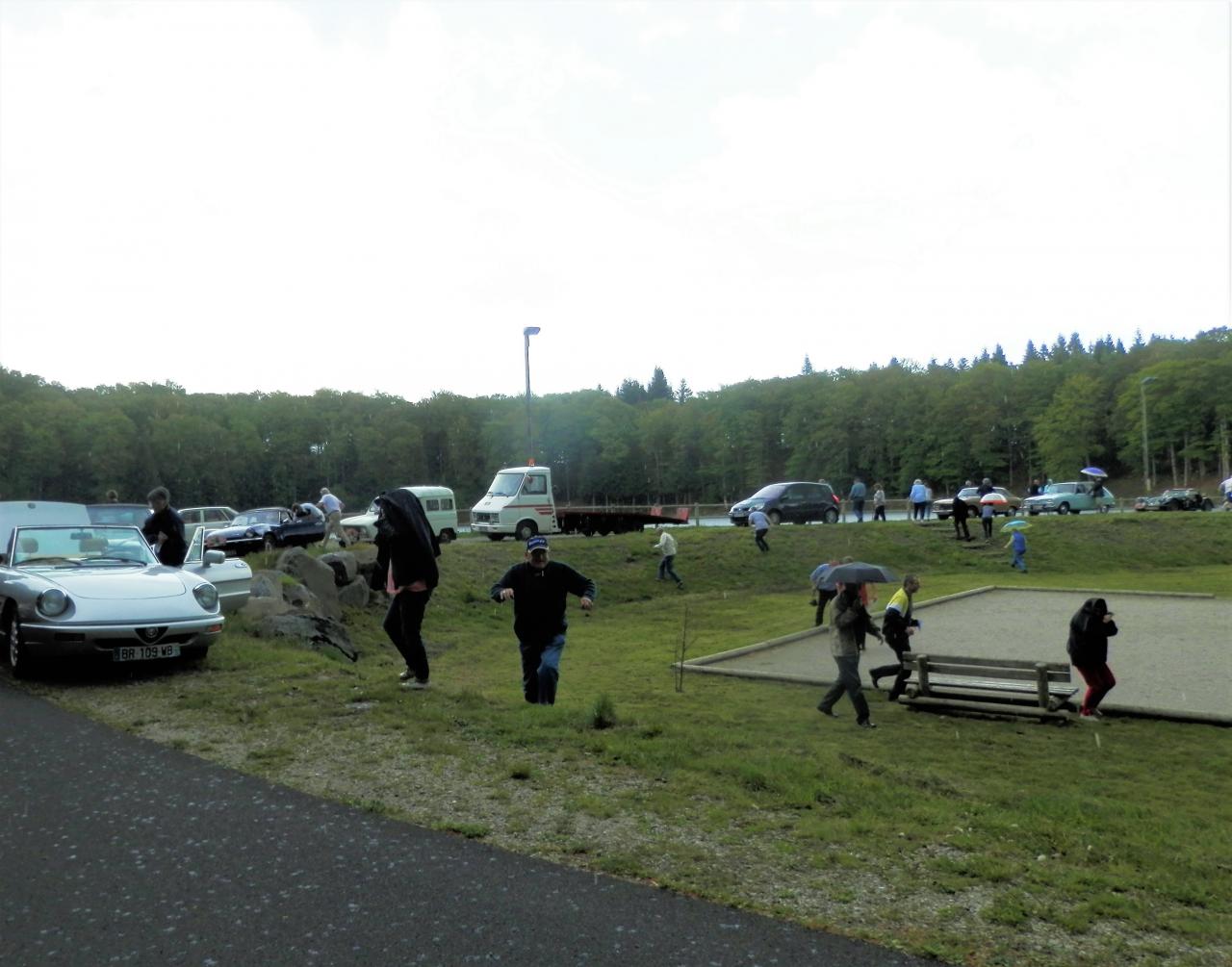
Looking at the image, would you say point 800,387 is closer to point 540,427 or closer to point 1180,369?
point 540,427

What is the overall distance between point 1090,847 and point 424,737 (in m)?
4.10

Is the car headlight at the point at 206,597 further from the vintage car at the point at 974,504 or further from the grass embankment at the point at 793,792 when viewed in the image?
the vintage car at the point at 974,504

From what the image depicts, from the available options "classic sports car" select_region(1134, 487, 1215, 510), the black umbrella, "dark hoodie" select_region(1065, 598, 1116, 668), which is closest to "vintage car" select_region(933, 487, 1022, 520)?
"classic sports car" select_region(1134, 487, 1215, 510)

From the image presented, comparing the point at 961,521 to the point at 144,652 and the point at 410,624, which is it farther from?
the point at 144,652

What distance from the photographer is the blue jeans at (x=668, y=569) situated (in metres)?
28.8

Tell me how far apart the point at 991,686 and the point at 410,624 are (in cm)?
791

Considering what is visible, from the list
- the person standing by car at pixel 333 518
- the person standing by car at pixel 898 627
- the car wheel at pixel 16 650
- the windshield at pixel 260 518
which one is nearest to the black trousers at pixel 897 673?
the person standing by car at pixel 898 627

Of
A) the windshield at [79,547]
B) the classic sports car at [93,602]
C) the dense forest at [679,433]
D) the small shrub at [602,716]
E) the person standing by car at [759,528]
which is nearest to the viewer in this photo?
the small shrub at [602,716]

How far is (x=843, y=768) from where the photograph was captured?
22.2ft

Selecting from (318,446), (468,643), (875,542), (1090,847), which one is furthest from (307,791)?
(318,446)

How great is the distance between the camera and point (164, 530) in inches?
478

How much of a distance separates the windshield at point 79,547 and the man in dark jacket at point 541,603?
442 centimetres

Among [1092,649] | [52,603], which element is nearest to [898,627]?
[1092,649]

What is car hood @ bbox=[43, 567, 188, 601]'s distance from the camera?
9.38 metres
